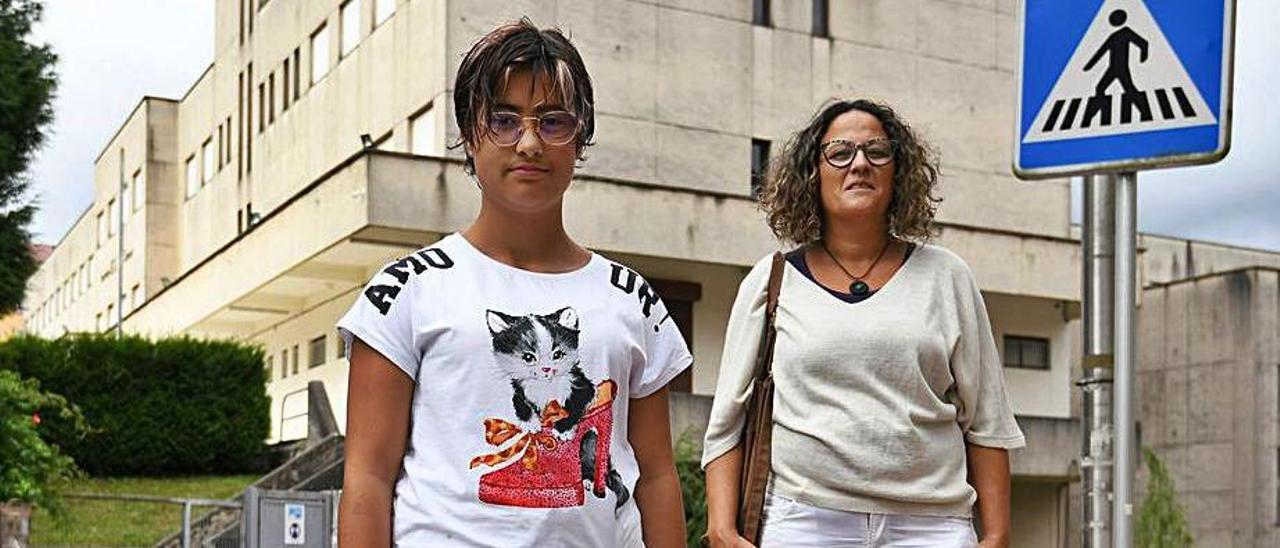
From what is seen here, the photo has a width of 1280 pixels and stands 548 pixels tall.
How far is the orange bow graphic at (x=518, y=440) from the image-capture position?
126 inches

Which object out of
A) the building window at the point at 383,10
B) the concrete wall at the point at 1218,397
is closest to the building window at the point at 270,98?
the building window at the point at 383,10

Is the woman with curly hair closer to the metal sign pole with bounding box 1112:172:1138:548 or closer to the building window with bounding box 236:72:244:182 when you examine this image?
the metal sign pole with bounding box 1112:172:1138:548

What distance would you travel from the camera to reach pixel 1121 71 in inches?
234

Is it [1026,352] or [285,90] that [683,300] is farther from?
[285,90]

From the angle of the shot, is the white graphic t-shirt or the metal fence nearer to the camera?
the white graphic t-shirt

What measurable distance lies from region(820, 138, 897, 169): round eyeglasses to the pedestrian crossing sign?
105 cm

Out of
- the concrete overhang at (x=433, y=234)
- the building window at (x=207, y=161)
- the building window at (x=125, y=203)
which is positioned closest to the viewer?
the concrete overhang at (x=433, y=234)

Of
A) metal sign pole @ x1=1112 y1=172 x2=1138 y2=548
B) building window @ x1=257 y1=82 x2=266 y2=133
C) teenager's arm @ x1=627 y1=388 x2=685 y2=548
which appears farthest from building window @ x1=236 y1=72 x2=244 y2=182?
teenager's arm @ x1=627 y1=388 x2=685 y2=548

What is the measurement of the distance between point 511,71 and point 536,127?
11cm

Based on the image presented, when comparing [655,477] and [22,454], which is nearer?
[655,477]

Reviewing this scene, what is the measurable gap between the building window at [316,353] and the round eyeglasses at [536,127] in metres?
36.6

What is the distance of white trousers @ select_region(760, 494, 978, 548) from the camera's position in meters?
4.93

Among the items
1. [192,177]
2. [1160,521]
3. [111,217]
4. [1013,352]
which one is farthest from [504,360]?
[111,217]

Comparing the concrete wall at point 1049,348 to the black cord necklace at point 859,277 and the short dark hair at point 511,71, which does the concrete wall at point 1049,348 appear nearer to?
the black cord necklace at point 859,277
